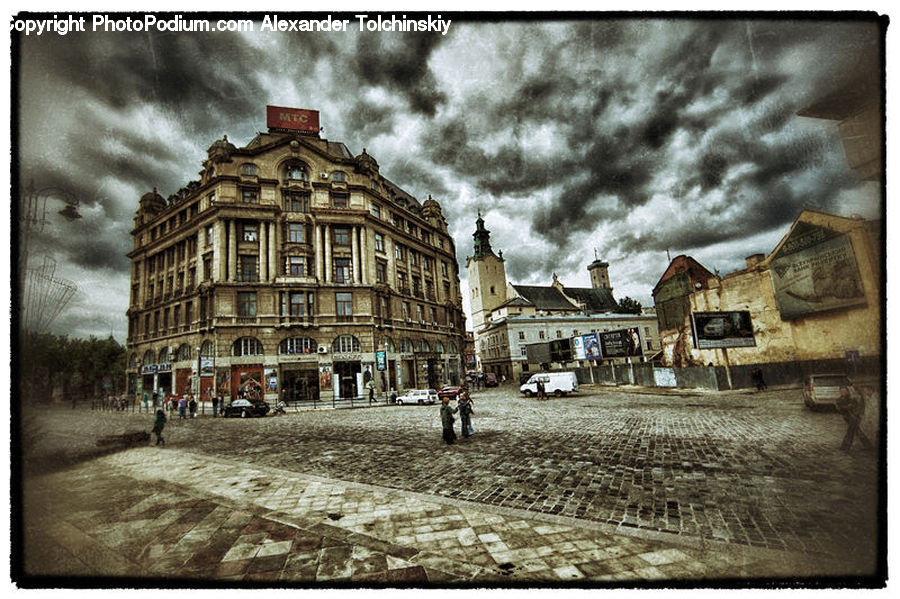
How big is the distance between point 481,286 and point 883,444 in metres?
63.5

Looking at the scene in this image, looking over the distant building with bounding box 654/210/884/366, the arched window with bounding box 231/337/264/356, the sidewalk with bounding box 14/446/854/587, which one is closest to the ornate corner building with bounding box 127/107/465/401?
the arched window with bounding box 231/337/264/356

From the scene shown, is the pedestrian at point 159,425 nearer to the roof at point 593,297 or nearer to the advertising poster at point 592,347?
the advertising poster at point 592,347

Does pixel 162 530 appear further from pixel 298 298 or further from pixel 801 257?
pixel 298 298

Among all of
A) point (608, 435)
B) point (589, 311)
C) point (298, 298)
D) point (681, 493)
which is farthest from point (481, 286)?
point (681, 493)

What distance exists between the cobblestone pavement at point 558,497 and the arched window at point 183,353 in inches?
771

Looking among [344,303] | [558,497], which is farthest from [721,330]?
[344,303]

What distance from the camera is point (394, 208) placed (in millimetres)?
36750

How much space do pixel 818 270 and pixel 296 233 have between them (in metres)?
32.2

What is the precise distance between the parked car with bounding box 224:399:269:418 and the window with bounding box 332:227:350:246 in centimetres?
1609

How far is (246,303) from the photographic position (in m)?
27.5

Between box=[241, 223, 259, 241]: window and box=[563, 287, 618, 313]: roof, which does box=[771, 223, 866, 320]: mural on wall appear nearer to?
box=[241, 223, 259, 241]: window

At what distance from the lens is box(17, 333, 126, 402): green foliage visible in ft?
10.8

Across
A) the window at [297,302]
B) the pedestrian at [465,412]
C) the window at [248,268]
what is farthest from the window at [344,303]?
the pedestrian at [465,412]

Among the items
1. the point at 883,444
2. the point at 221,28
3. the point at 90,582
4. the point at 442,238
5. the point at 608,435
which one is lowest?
the point at 608,435
